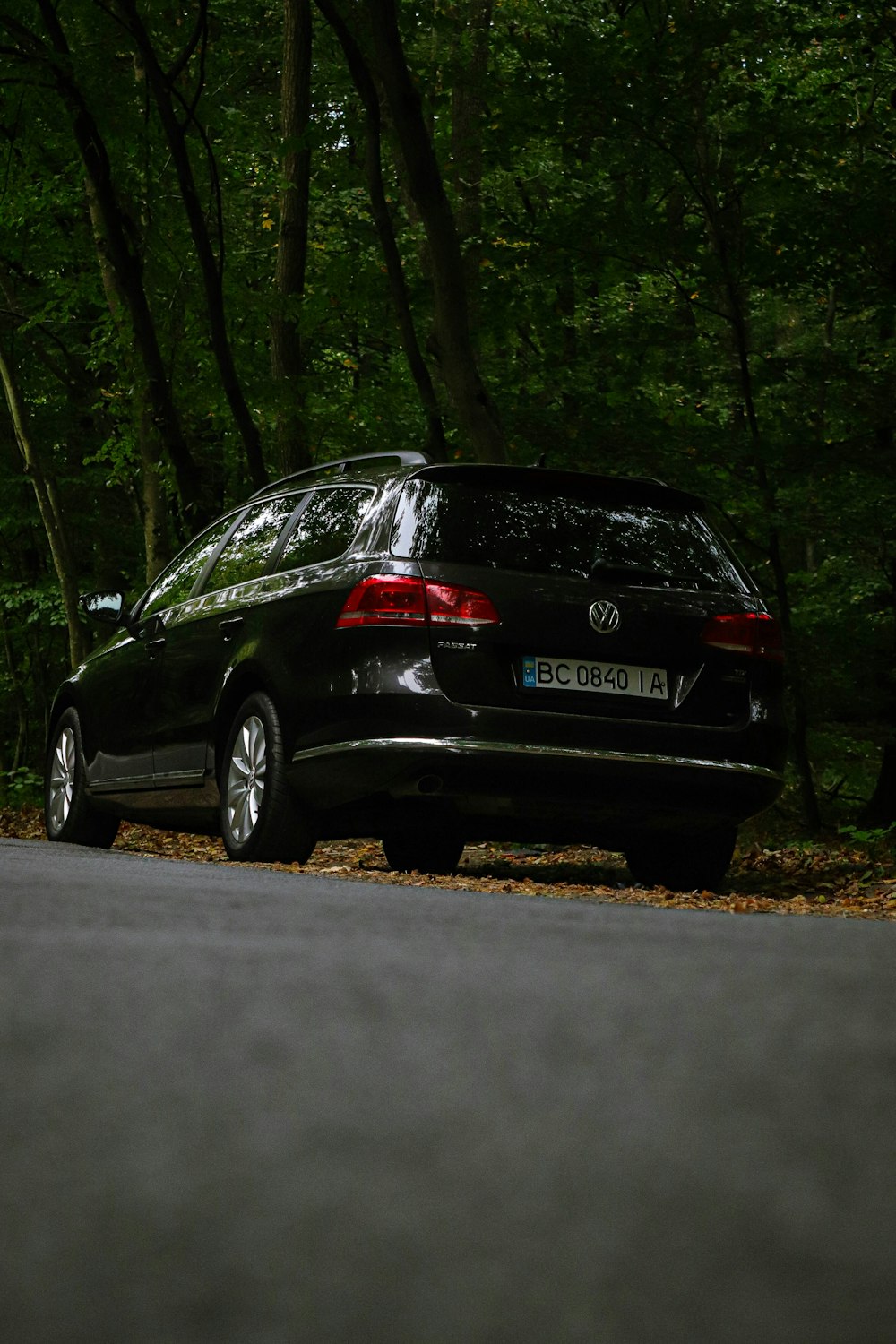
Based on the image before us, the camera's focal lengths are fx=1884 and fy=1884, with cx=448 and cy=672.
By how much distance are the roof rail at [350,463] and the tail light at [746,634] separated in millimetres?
1503

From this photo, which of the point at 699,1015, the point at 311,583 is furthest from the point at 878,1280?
the point at 311,583

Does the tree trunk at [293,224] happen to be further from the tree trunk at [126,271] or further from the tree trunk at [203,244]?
the tree trunk at [126,271]

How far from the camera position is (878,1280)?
1720 mm

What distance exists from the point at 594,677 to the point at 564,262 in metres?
8.54

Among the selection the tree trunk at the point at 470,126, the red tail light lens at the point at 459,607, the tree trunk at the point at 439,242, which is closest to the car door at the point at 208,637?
the red tail light lens at the point at 459,607

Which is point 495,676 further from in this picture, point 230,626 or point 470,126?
point 470,126

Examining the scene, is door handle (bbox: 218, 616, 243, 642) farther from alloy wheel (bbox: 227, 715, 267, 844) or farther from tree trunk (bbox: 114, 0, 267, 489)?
tree trunk (bbox: 114, 0, 267, 489)

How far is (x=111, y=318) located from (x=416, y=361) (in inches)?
150

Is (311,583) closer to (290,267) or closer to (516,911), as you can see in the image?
(516,911)

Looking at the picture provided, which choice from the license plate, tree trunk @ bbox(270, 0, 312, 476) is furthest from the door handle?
tree trunk @ bbox(270, 0, 312, 476)

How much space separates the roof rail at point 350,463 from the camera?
9.04m

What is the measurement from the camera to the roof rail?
904cm

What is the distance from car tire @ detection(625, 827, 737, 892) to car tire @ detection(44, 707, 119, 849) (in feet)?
11.9

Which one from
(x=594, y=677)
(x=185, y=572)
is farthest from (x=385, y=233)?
(x=594, y=677)
